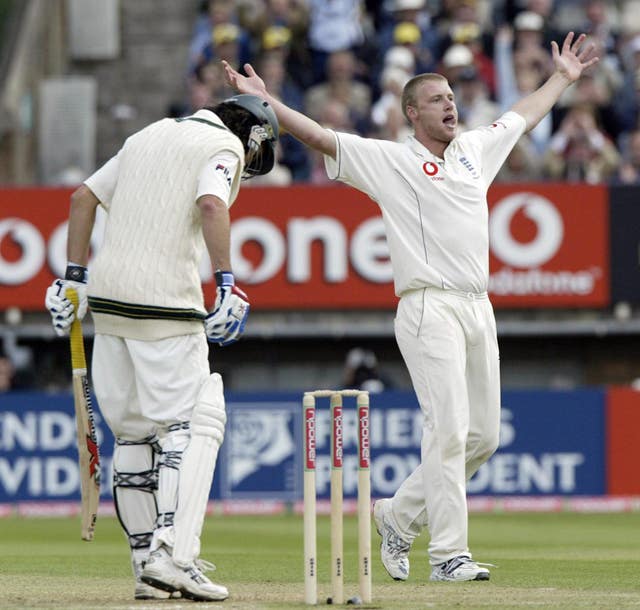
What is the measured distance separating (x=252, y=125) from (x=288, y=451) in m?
8.35

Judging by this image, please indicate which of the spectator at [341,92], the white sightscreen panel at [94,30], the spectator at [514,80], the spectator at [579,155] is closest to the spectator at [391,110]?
the spectator at [341,92]

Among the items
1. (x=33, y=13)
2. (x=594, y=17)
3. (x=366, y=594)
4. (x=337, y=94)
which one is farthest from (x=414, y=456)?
(x=366, y=594)

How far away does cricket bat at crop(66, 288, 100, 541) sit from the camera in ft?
24.3

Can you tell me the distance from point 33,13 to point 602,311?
267 inches

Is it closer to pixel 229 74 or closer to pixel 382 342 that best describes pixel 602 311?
pixel 382 342

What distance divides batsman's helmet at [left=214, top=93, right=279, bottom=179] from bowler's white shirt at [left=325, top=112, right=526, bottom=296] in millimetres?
608

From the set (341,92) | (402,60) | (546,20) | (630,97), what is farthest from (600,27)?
(341,92)

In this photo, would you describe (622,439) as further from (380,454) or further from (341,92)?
(341,92)

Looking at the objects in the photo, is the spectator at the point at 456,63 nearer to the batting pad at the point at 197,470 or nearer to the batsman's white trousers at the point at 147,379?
the batsman's white trousers at the point at 147,379

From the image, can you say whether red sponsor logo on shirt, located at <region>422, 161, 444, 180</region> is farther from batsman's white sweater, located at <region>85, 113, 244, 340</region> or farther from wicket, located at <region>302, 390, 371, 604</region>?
wicket, located at <region>302, 390, 371, 604</region>

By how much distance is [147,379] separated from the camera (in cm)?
718

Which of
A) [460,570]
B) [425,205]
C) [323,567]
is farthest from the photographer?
[323,567]

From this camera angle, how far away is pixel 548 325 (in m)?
17.4

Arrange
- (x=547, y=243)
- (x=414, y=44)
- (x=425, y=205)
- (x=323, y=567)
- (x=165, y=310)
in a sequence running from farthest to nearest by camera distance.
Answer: (x=414, y=44)
(x=547, y=243)
(x=323, y=567)
(x=425, y=205)
(x=165, y=310)
